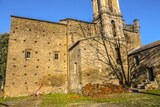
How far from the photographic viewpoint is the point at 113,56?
68.7 ft

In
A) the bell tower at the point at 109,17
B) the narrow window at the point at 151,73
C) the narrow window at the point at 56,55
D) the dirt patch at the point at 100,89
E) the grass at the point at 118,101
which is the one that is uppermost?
the bell tower at the point at 109,17

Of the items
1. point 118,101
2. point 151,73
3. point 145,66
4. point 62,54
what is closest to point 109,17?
point 145,66

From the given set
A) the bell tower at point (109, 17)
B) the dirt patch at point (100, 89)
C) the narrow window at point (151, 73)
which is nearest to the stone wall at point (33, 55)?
the dirt patch at point (100, 89)

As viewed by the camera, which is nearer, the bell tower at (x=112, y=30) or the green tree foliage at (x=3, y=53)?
the bell tower at (x=112, y=30)

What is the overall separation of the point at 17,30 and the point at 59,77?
801 centimetres

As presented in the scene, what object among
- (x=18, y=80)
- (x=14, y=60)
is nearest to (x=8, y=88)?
(x=18, y=80)

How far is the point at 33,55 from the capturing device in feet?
68.9

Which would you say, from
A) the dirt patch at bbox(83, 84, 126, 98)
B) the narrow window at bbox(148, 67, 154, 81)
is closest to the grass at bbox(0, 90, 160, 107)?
the dirt patch at bbox(83, 84, 126, 98)

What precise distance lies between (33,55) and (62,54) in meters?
3.87

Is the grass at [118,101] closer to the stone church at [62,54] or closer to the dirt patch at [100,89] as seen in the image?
the dirt patch at [100,89]

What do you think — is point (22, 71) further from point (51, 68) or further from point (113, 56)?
point (113, 56)

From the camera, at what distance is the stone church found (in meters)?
19.2

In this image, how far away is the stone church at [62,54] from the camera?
1920cm

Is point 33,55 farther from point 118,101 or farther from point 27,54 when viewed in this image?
point 118,101
